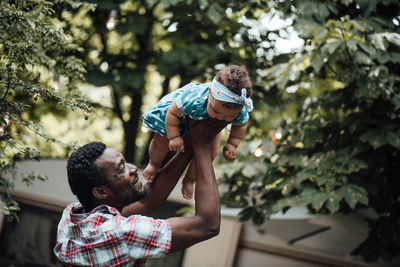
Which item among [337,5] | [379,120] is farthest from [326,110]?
[337,5]

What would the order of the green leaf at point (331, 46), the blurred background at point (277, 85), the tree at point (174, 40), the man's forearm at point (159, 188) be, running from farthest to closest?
the tree at point (174, 40) < the green leaf at point (331, 46) < the blurred background at point (277, 85) < the man's forearm at point (159, 188)

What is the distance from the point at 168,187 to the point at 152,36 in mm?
5864

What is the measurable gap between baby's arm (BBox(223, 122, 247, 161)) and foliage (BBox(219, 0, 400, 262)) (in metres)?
2.04

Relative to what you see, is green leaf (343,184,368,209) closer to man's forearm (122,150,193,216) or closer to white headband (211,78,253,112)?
man's forearm (122,150,193,216)

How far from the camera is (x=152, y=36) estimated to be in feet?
25.6

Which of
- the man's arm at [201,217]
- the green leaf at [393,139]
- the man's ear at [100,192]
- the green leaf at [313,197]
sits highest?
the man's arm at [201,217]

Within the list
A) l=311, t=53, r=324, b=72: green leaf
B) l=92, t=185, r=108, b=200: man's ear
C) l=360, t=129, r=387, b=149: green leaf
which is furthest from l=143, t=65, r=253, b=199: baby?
l=360, t=129, r=387, b=149: green leaf

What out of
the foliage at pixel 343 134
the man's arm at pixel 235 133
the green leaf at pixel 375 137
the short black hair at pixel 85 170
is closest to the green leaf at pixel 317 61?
the foliage at pixel 343 134

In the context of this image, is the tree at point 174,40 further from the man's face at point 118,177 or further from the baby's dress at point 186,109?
the man's face at point 118,177

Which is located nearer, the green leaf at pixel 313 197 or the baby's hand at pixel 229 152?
the baby's hand at pixel 229 152

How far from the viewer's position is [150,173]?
232cm

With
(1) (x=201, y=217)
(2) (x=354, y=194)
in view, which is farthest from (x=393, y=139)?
(1) (x=201, y=217)

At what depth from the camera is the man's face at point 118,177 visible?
6.56 ft

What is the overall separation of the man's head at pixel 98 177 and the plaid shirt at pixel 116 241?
136 millimetres
